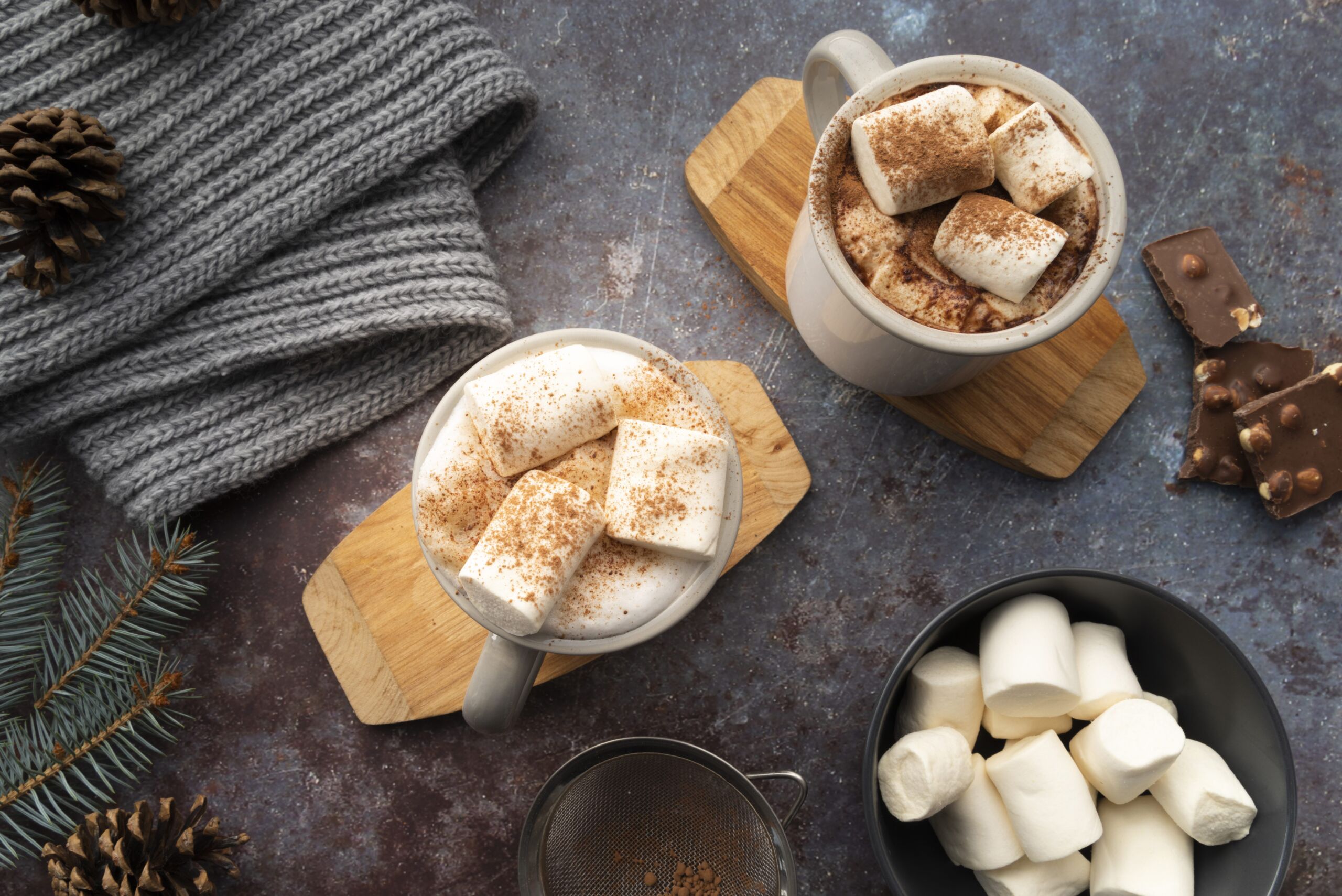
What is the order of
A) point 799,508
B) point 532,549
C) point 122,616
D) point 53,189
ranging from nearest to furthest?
point 532,549 < point 53,189 < point 122,616 < point 799,508

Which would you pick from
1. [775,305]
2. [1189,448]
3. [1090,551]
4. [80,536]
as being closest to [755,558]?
[775,305]

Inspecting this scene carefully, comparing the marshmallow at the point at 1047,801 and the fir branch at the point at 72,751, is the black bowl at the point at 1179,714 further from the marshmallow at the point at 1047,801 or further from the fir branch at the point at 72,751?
the fir branch at the point at 72,751

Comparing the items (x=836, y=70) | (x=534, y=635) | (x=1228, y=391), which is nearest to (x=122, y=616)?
(x=534, y=635)

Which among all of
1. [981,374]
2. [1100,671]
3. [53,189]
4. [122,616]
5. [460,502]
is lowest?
[1100,671]

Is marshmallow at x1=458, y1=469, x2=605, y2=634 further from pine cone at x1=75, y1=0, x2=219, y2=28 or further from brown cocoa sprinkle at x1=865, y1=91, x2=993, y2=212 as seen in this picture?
pine cone at x1=75, y1=0, x2=219, y2=28

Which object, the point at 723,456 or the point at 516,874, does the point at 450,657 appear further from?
the point at 723,456

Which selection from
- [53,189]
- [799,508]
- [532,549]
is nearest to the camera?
[532,549]

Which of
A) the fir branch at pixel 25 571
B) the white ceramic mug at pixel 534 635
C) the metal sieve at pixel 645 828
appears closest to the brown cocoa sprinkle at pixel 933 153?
the white ceramic mug at pixel 534 635

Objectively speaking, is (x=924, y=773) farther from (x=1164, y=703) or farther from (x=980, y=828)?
(x=1164, y=703)

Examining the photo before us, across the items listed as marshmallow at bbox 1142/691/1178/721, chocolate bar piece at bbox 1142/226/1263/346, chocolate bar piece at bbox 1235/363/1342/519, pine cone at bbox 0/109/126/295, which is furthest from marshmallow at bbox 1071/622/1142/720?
pine cone at bbox 0/109/126/295
